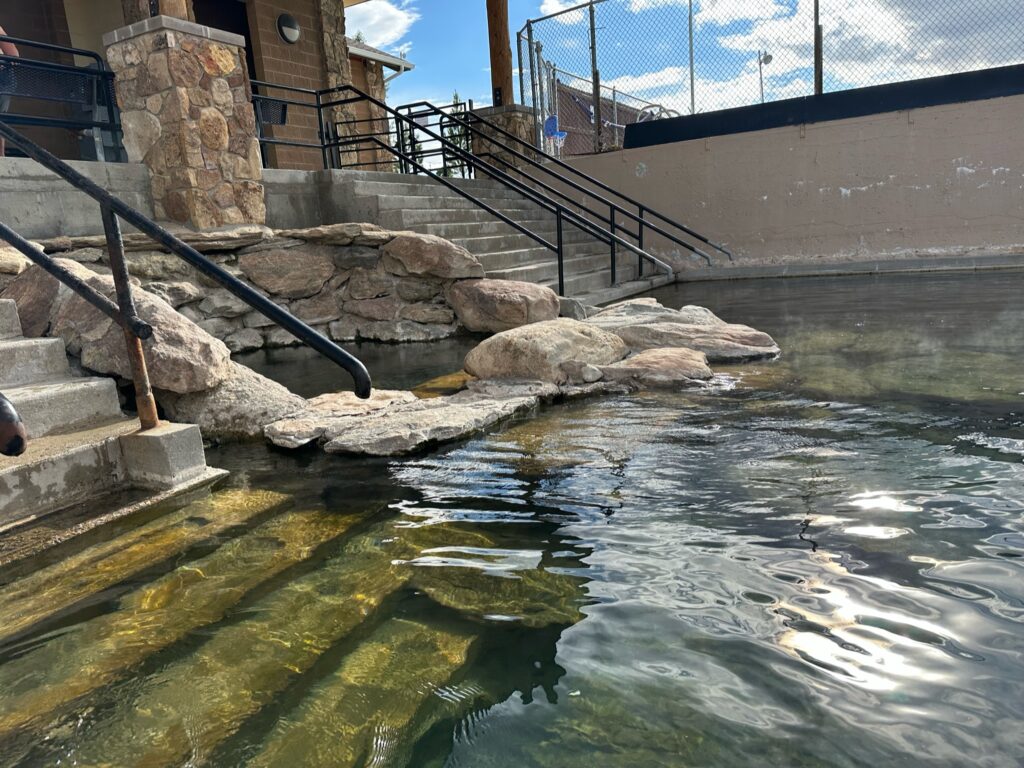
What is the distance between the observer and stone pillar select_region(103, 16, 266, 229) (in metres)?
5.70

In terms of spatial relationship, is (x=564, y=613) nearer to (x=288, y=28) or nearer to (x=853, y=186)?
(x=853, y=186)

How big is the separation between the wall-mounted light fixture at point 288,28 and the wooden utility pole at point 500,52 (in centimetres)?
300

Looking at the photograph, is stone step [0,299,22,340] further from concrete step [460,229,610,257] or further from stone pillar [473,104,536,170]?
stone pillar [473,104,536,170]

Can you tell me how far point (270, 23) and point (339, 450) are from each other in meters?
9.57

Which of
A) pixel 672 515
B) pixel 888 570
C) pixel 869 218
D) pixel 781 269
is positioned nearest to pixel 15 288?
pixel 672 515

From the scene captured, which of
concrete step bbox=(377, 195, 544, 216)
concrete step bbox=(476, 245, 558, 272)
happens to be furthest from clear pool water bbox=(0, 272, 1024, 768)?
concrete step bbox=(377, 195, 544, 216)

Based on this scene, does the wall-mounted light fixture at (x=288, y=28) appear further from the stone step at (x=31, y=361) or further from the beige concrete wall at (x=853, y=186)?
the stone step at (x=31, y=361)

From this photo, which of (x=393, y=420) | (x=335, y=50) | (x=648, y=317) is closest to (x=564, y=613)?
(x=393, y=420)

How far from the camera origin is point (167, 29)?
18.3 ft

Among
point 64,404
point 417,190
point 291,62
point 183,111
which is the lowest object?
point 64,404

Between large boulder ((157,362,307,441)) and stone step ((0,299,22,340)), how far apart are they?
711 mm

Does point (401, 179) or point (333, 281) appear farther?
point (401, 179)

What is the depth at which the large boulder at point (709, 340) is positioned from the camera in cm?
479

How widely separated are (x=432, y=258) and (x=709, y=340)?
9.34ft
